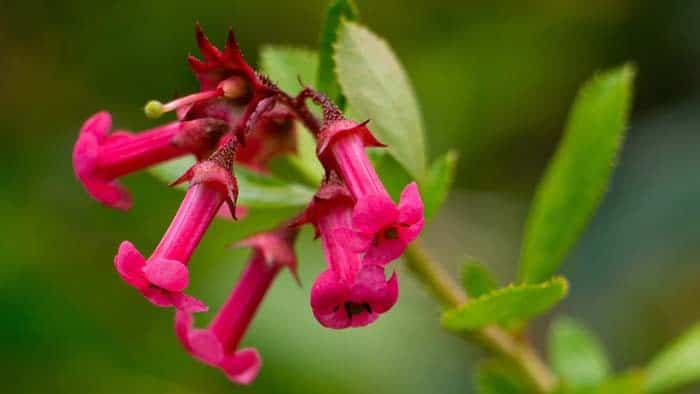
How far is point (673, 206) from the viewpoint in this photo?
4203mm

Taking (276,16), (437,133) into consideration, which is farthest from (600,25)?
(276,16)

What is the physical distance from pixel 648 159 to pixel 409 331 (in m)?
1.66

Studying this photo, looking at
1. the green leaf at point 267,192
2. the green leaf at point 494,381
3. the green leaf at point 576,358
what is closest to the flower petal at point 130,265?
the green leaf at point 267,192

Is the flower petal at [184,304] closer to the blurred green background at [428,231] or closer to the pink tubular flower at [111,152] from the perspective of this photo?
the pink tubular flower at [111,152]

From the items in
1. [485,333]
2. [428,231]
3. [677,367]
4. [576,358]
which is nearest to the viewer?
[485,333]

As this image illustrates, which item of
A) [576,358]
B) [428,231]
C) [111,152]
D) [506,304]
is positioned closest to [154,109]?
[111,152]

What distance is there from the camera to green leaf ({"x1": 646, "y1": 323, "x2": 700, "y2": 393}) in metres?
1.90

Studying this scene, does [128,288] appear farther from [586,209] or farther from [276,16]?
[586,209]

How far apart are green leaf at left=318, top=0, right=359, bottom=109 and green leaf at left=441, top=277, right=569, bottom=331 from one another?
0.40 meters

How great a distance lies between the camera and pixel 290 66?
1789 mm

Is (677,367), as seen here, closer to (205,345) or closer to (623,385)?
(623,385)

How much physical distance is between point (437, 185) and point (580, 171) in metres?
0.33

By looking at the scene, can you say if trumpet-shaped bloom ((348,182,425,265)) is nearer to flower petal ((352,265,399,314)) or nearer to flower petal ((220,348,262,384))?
flower petal ((352,265,399,314))

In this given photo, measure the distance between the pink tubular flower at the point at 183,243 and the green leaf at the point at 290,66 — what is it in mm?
502
